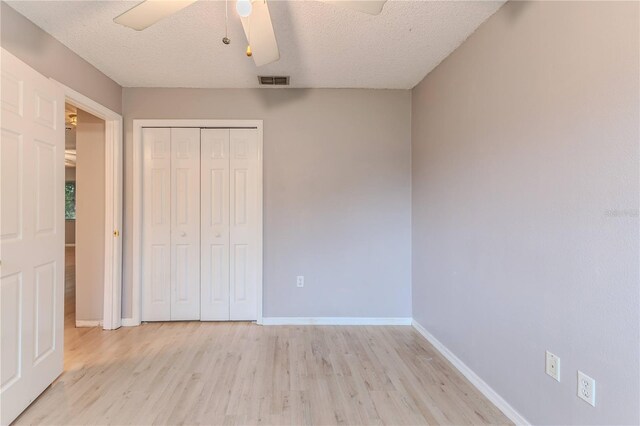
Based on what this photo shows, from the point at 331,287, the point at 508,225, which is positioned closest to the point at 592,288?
the point at 508,225

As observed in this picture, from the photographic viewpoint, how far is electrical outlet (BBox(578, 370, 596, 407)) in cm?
122

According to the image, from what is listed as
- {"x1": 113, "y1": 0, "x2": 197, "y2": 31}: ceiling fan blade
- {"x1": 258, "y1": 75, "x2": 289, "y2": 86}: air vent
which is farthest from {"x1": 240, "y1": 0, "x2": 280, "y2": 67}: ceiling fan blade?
{"x1": 258, "y1": 75, "x2": 289, "y2": 86}: air vent

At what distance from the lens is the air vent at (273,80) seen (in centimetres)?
271

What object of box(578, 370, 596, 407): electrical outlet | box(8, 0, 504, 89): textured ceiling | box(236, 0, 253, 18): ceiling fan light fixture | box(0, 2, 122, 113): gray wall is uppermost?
box(8, 0, 504, 89): textured ceiling

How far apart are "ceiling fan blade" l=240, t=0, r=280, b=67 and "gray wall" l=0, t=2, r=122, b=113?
1460 millimetres

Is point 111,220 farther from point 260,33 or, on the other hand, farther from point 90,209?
point 260,33

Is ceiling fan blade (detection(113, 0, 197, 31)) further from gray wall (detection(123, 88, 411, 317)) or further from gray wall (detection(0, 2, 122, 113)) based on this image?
gray wall (detection(123, 88, 411, 317))

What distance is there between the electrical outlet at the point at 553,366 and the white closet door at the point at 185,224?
2.89m

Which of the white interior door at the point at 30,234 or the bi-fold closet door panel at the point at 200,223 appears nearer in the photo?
the white interior door at the point at 30,234

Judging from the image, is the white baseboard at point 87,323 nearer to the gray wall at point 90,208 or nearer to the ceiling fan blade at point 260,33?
the gray wall at point 90,208

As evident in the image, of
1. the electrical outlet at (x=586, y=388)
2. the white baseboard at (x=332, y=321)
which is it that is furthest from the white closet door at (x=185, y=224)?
the electrical outlet at (x=586, y=388)

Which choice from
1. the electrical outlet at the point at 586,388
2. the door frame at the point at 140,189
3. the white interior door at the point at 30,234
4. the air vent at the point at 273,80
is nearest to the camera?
the electrical outlet at the point at 586,388

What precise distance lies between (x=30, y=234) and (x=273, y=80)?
2164mm

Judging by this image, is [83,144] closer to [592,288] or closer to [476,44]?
[476,44]
